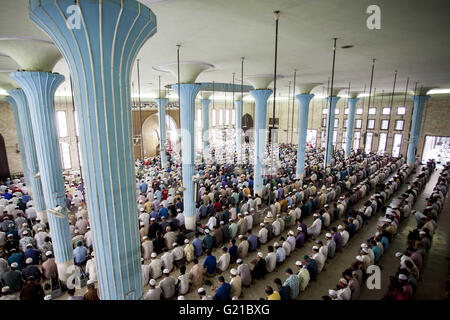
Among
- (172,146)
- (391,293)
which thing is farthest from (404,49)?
(172,146)

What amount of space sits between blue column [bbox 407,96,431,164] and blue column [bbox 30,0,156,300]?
60.9ft

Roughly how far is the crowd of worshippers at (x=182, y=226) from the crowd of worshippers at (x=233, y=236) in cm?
3

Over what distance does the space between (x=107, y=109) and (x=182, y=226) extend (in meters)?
6.77

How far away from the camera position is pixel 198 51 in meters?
6.36

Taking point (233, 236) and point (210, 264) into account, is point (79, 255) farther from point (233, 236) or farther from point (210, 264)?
point (233, 236)

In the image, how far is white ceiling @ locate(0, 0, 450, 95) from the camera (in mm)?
3682

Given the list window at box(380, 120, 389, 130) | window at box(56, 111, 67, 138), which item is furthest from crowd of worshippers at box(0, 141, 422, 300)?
window at box(380, 120, 389, 130)

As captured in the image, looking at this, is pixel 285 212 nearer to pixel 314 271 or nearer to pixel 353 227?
pixel 353 227

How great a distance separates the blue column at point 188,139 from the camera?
8.37 meters

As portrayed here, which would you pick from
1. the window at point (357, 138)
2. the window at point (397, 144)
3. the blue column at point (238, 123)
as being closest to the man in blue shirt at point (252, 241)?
the blue column at point (238, 123)

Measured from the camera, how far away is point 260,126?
36.9ft

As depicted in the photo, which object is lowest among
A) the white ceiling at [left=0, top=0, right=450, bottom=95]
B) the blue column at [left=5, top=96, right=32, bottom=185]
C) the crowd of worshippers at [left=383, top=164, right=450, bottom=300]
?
the crowd of worshippers at [left=383, top=164, right=450, bottom=300]

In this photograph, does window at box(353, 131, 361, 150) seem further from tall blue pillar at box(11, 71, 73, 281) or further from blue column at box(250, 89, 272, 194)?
tall blue pillar at box(11, 71, 73, 281)

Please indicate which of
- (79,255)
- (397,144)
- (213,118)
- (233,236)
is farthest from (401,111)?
(79,255)
